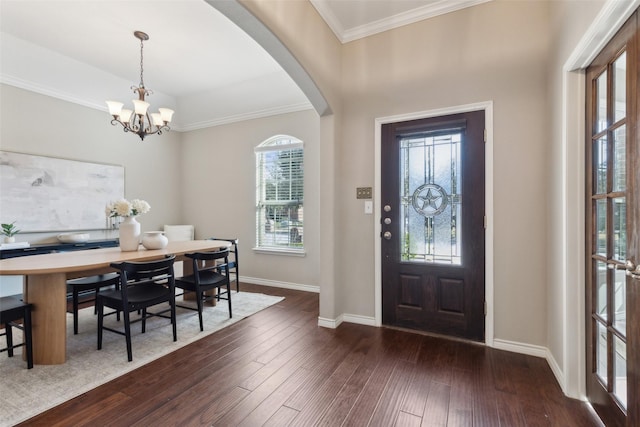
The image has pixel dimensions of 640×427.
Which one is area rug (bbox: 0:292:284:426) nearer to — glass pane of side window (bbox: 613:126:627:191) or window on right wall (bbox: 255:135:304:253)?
window on right wall (bbox: 255:135:304:253)

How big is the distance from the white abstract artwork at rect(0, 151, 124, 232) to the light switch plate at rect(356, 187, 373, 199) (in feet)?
13.4

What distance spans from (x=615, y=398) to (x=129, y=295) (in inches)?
134

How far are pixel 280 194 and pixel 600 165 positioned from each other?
3.84 metres

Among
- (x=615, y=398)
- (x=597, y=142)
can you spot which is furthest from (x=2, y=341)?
(x=597, y=142)

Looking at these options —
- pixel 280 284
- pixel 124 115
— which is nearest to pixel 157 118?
pixel 124 115

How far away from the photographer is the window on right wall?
458cm

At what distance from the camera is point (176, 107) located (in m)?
5.44

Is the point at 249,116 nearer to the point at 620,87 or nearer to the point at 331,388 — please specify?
the point at 331,388

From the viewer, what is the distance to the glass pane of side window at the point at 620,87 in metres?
1.39

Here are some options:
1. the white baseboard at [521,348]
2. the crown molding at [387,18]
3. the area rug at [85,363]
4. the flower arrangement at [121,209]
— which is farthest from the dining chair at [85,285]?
the white baseboard at [521,348]

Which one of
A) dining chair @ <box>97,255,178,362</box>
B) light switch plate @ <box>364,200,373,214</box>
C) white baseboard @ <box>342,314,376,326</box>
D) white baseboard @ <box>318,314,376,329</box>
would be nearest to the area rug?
dining chair @ <box>97,255,178,362</box>

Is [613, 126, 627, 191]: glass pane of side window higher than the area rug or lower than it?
higher

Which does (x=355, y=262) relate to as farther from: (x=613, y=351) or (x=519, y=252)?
(x=613, y=351)

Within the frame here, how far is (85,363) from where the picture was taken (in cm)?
224
